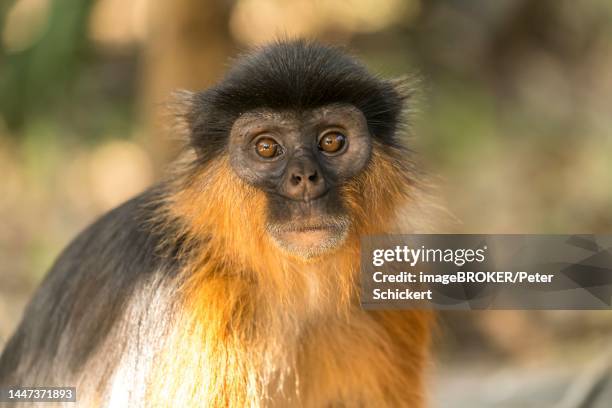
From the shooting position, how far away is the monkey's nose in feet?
13.8

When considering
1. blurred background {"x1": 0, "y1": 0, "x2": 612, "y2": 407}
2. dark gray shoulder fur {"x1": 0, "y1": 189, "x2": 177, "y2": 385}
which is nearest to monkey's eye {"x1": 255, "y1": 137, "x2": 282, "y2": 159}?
dark gray shoulder fur {"x1": 0, "y1": 189, "x2": 177, "y2": 385}

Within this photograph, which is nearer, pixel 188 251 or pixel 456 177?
pixel 188 251

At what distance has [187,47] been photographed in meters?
10.9

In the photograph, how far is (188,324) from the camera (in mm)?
4586

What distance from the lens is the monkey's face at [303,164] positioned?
14.0 ft

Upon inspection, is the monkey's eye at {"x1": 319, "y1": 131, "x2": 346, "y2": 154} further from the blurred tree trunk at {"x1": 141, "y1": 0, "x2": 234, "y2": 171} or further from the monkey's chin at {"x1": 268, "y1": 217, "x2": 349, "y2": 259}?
the blurred tree trunk at {"x1": 141, "y1": 0, "x2": 234, "y2": 171}

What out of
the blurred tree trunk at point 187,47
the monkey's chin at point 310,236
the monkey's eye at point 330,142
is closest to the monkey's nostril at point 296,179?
the monkey's chin at point 310,236

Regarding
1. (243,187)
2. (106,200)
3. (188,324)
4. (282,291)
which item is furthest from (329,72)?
(106,200)

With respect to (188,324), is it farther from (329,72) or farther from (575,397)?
(575,397)

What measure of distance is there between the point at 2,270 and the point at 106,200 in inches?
85.8

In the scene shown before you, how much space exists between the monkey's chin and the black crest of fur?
621mm

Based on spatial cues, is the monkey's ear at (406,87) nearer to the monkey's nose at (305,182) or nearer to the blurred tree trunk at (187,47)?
the monkey's nose at (305,182)

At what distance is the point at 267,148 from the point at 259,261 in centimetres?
61

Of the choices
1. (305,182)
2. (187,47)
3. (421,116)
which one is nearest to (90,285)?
(305,182)
